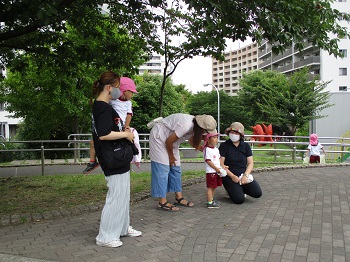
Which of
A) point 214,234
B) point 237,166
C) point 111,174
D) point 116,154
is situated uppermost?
point 116,154

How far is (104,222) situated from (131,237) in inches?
18.5

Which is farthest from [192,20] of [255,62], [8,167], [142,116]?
[255,62]

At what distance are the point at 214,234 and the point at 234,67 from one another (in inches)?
4809

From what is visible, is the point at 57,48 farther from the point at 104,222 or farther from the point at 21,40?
the point at 104,222

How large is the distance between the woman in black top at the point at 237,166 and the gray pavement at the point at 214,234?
18 cm

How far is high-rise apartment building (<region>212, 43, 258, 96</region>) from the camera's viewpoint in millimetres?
113688

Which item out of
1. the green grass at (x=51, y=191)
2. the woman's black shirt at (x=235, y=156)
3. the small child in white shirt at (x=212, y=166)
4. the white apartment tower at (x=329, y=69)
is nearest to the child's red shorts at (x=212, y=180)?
the small child in white shirt at (x=212, y=166)

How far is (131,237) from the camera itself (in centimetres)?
421

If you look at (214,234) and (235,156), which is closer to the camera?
(214,234)

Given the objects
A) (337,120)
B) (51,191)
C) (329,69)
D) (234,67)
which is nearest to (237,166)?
(51,191)

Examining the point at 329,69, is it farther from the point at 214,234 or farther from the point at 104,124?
the point at 104,124

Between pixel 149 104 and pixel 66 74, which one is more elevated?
pixel 149 104

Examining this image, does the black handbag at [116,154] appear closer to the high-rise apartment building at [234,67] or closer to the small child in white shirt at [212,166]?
the small child in white shirt at [212,166]

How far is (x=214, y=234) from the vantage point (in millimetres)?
4230
